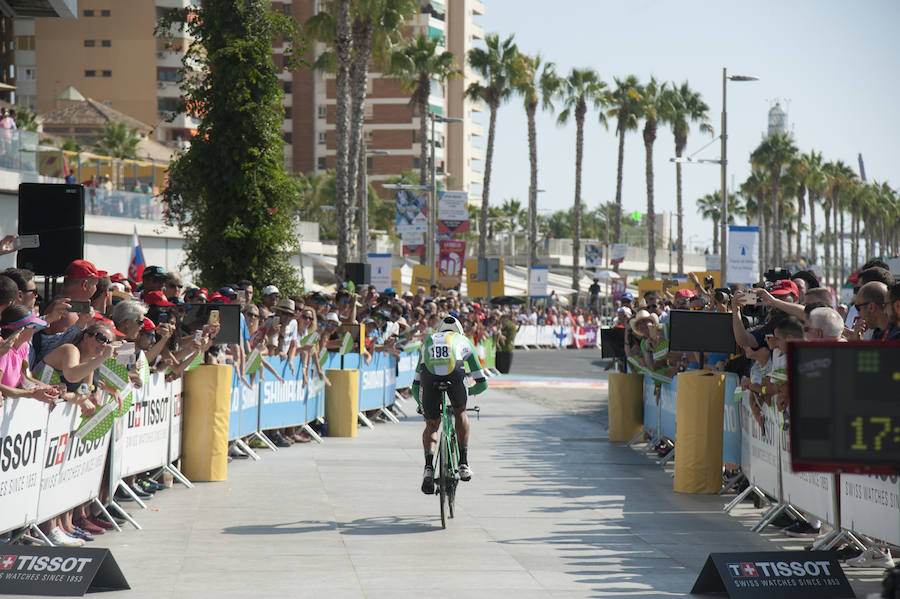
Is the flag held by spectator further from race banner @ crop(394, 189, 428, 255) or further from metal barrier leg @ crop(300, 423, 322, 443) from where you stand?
race banner @ crop(394, 189, 428, 255)

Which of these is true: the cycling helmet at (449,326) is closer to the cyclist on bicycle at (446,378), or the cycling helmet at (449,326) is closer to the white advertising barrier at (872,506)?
the cyclist on bicycle at (446,378)

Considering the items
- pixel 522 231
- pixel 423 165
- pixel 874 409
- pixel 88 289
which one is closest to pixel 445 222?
pixel 423 165

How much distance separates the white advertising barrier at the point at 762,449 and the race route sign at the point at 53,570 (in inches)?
224

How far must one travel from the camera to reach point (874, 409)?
5277mm

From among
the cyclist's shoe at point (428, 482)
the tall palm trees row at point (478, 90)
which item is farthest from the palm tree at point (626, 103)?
the cyclist's shoe at point (428, 482)

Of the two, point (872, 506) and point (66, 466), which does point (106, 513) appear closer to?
point (66, 466)

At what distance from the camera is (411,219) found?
42.1m

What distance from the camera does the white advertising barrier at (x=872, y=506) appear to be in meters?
7.77

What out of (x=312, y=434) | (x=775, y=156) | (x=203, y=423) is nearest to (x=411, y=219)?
(x=312, y=434)

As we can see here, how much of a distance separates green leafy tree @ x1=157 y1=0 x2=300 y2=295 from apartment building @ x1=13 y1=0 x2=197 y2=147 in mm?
70323

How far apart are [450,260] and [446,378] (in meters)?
29.4

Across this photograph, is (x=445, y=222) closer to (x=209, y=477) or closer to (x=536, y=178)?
(x=536, y=178)

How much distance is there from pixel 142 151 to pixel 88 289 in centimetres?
6309

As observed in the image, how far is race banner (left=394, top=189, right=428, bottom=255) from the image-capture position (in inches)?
1656
